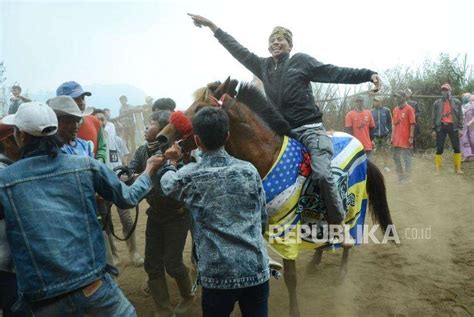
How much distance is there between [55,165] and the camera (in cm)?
195

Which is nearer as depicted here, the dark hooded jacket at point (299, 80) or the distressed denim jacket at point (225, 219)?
the distressed denim jacket at point (225, 219)

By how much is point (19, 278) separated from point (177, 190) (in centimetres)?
89

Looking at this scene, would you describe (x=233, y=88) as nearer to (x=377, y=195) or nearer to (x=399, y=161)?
(x=377, y=195)

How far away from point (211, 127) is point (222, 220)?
52 cm

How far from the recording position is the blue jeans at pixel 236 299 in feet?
7.29

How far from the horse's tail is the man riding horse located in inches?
49.9

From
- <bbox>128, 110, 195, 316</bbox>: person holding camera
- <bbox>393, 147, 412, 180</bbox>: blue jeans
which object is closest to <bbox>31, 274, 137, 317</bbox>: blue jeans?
<bbox>128, 110, 195, 316</bbox>: person holding camera

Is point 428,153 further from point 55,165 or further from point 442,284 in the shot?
point 55,165

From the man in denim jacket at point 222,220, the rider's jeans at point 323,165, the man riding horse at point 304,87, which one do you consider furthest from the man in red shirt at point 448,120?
the man in denim jacket at point 222,220

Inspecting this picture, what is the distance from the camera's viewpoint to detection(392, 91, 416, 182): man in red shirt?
945 centimetres

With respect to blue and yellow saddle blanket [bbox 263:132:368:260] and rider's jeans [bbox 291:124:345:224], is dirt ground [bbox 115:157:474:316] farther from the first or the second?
rider's jeans [bbox 291:124:345:224]

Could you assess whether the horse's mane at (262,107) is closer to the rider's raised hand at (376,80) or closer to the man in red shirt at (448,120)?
the rider's raised hand at (376,80)

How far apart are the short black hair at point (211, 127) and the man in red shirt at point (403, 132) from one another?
324 inches

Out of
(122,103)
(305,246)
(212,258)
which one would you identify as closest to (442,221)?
(305,246)
